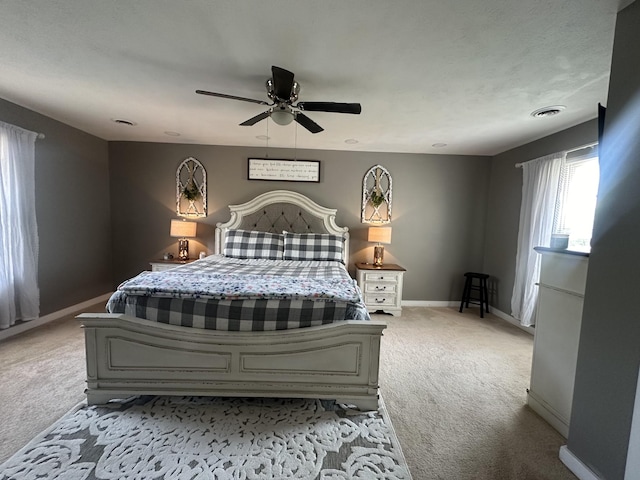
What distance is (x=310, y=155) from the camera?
4.00m

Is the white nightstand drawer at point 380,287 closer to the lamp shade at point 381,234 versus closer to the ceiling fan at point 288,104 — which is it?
the lamp shade at point 381,234

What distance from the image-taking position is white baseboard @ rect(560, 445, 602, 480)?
130 cm

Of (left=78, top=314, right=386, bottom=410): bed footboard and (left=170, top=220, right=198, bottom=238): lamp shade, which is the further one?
(left=170, top=220, right=198, bottom=238): lamp shade

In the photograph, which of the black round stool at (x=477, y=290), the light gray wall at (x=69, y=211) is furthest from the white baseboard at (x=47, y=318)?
the black round stool at (x=477, y=290)

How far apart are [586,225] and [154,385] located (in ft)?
13.3

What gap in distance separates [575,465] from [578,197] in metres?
2.54

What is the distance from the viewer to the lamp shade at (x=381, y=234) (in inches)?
150

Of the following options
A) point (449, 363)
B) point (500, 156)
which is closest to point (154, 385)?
point (449, 363)

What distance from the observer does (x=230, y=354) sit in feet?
5.53

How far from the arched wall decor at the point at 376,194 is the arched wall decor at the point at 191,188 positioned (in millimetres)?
2449

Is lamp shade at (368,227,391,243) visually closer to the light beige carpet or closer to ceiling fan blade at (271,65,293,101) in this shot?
the light beige carpet

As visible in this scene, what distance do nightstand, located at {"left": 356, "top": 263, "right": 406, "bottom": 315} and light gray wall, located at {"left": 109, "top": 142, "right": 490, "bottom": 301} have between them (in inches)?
18.9

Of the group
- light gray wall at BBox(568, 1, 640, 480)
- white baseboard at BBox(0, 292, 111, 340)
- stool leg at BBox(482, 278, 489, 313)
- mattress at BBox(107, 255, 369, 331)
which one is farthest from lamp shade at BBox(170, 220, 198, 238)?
stool leg at BBox(482, 278, 489, 313)

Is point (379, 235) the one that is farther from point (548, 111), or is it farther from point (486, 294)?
point (548, 111)
